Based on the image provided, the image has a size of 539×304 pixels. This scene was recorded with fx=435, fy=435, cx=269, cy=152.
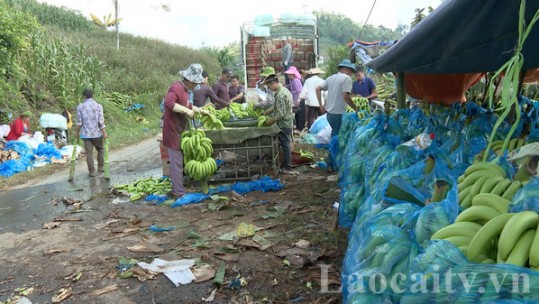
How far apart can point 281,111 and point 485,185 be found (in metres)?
6.42

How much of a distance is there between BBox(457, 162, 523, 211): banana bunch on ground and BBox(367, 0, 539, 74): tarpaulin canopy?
1.62 feet

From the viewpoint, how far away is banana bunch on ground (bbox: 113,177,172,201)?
293 inches

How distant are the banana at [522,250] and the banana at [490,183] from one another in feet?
1.53

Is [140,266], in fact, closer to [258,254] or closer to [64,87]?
[258,254]

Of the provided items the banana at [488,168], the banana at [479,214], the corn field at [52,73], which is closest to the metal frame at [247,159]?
the banana at [488,168]

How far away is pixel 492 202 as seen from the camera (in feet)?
5.03

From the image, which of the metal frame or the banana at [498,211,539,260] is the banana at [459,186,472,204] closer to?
the banana at [498,211,539,260]

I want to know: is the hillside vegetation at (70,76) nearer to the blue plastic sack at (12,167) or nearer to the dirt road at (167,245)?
the blue plastic sack at (12,167)

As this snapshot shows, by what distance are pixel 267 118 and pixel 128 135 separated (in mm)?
Answer: 8945

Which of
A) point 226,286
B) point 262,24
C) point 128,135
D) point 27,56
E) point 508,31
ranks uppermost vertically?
point 262,24

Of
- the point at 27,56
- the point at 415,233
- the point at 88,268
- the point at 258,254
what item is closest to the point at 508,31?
the point at 415,233

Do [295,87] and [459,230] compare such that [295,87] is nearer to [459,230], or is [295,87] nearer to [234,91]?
[234,91]

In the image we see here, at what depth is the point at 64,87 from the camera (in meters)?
15.2

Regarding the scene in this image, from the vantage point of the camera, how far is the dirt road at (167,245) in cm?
403
